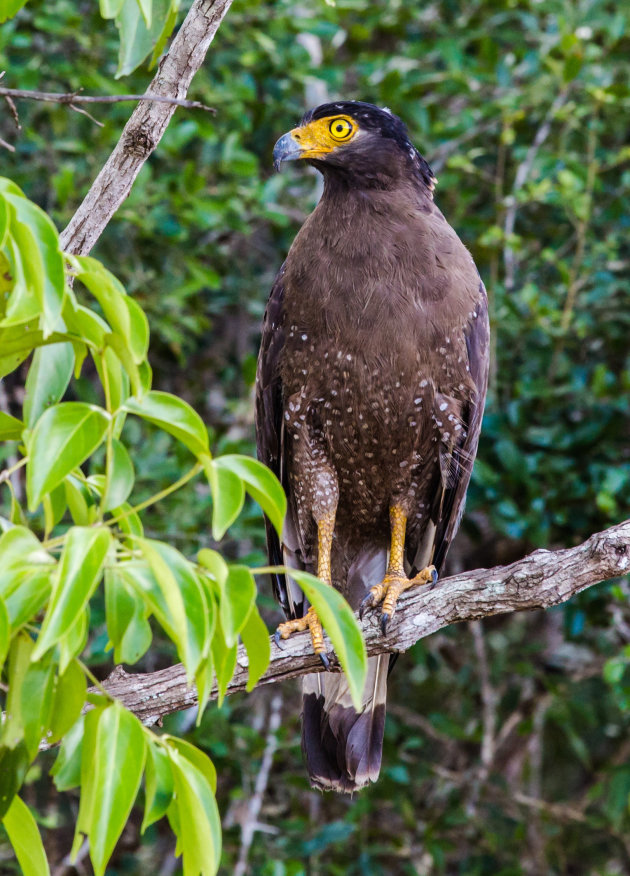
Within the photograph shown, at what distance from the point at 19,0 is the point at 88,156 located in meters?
3.49

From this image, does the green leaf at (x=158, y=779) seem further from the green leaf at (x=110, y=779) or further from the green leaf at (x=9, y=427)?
the green leaf at (x=9, y=427)

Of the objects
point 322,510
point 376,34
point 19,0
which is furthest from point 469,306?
point 376,34

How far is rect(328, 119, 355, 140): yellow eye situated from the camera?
12.2 ft

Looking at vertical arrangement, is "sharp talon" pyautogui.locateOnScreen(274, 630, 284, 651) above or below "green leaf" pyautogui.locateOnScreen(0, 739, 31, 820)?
below

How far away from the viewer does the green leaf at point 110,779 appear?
1420mm

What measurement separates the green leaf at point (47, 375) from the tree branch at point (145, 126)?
3.17 ft

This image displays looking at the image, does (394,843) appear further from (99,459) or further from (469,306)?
(469,306)

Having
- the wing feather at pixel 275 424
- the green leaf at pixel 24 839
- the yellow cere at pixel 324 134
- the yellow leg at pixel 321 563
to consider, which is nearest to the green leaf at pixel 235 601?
the green leaf at pixel 24 839

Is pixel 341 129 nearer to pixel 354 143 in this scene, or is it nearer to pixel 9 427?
pixel 354 143

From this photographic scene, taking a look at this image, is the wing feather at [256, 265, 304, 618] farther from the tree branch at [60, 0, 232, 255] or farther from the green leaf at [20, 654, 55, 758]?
the green leaf at [20, 654, 55, 758]

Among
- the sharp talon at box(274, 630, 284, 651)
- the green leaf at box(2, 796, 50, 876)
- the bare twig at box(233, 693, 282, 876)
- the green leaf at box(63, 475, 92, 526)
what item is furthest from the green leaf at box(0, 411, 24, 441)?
the bare twig at box(233, 693, 282, 876)

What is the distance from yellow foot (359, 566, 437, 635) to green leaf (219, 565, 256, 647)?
1.65 meters

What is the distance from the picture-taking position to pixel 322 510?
401 centimetres

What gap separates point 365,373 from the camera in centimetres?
362
